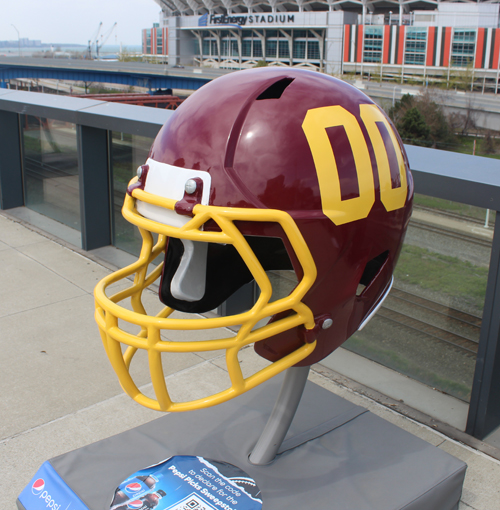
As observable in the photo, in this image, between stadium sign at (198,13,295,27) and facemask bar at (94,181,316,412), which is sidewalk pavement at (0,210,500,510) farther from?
stadium sign at (198,13,295,27)

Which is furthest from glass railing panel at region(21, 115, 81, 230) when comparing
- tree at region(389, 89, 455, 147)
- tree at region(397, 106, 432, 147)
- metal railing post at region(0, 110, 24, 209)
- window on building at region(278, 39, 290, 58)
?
window on building at region(278, 39, 290, 58)

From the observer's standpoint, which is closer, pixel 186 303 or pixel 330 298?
pixel 330 298

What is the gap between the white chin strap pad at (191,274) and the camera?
2111 millimetres

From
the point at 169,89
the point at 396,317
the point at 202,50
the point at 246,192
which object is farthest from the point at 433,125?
the point at 202,50

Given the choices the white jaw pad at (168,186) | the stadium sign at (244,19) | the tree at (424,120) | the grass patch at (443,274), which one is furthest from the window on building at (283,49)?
the white jaw pad at (168,186)

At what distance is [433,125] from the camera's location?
119 feet

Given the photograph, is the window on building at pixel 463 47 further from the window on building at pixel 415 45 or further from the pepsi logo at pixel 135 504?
the pepsi logo at pixel 135 504

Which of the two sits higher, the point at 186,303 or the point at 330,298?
the point at 330,298

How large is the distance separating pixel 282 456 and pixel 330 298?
102cm

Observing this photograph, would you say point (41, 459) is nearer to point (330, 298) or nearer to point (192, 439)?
point (192, 439)

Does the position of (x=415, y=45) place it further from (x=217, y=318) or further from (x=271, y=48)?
(x=217, y=318)

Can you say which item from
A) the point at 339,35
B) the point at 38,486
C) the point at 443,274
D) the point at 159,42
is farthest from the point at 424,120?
the point at 159,42

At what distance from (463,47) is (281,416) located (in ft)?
220

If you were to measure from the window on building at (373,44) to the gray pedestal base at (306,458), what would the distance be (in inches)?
2784
